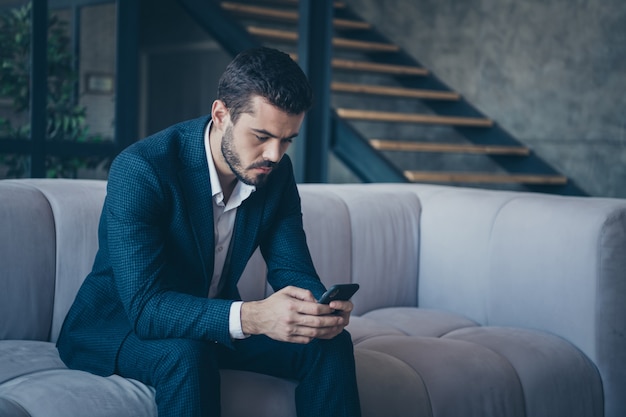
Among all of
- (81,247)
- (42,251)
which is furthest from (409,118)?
(42,251)

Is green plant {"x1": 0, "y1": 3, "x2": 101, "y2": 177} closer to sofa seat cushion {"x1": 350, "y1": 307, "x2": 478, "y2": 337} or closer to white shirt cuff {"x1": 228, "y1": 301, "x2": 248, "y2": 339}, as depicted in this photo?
sofa seat cushion {"x1": 350, "y1": 307, "x2": 478, "y2": 337}

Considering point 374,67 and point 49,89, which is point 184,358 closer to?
point 49,89

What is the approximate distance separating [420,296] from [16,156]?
7.25 feet

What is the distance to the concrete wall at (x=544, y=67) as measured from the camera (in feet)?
16.8

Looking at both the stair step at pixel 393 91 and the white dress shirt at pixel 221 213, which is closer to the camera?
the white dress shirt at pixel 221 213

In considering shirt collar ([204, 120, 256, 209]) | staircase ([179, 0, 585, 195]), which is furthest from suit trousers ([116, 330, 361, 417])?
staircase ([179, 0, 585, 195])

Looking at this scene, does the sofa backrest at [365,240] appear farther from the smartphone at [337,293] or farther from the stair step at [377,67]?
the stair step at [377,67]

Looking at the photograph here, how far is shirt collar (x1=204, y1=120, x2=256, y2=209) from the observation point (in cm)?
209

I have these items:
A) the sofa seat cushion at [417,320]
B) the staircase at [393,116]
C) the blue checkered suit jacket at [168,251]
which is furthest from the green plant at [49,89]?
the blue checkered suit jacket at [168,251]

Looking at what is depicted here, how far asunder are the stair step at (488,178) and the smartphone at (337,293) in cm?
315

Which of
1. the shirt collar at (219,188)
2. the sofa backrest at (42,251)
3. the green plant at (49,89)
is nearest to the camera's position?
the shirt collar at (219,188)

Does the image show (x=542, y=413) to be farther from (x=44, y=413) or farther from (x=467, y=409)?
(x=44, y=413)

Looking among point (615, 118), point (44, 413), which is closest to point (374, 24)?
point (615, 118)

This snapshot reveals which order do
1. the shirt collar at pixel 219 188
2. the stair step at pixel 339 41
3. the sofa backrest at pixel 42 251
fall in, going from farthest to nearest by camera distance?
the stair step at pixel 339 41 < the sofa backrest at pixel 42 251 < the shirt collar at pixel 219 188
